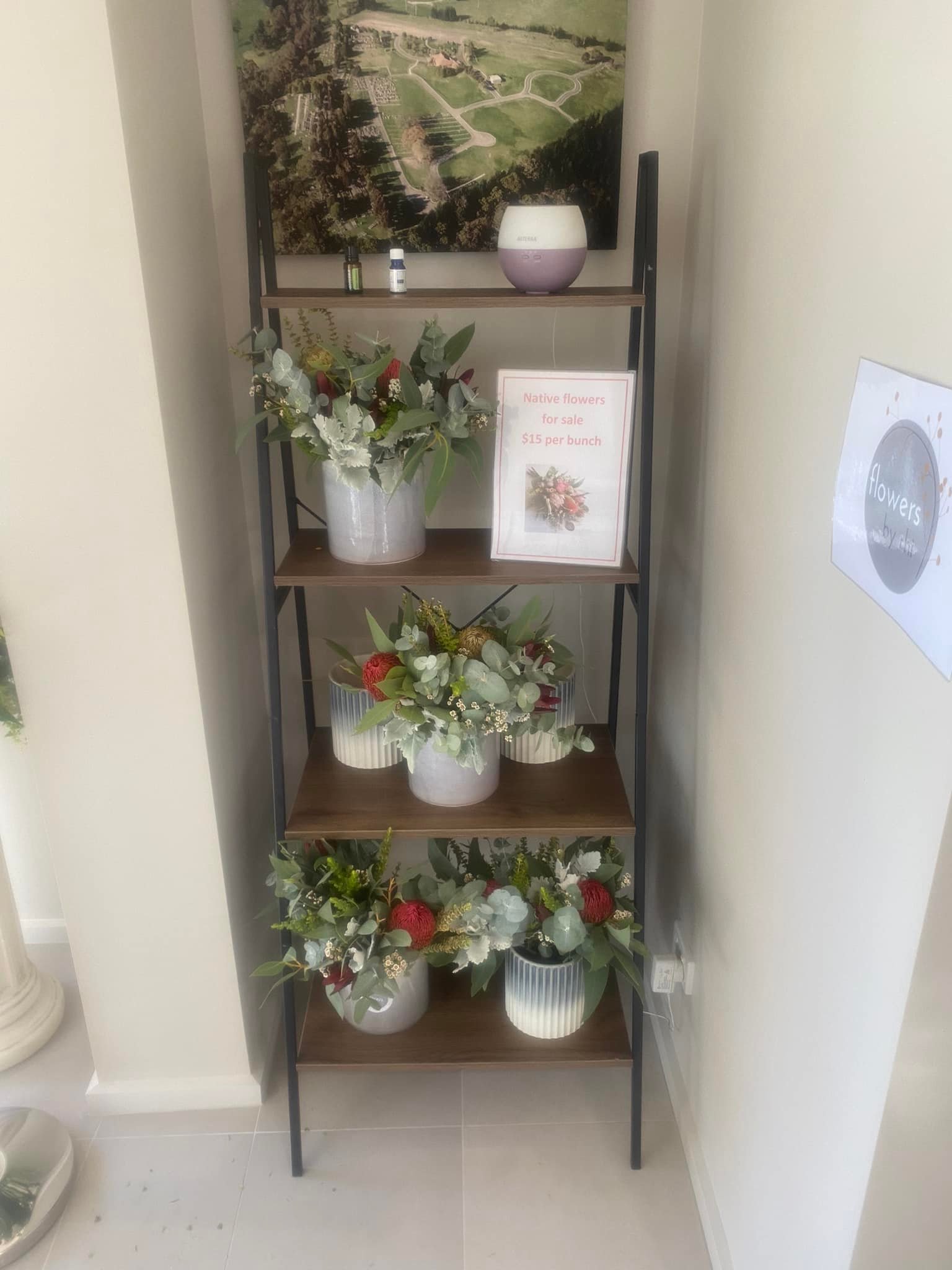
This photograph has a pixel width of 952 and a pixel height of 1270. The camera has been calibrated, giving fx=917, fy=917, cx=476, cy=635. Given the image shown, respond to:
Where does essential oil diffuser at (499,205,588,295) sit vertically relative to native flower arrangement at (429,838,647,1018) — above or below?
above

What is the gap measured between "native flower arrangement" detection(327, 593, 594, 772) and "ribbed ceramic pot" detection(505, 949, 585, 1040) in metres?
0.42

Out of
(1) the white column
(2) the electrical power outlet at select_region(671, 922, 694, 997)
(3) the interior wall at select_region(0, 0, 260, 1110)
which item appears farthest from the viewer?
(1) the white column

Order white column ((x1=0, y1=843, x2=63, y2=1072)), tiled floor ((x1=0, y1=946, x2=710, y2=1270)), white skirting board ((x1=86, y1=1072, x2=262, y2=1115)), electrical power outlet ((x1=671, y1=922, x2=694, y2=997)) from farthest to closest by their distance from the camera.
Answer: white column ((x1=0, y1=843, x2=63, y2=1072)) < white skirting board ((x1=86, y1=1072, x2=262, y2=1115)) < electrical power outlet ((x1=671, y1=922, x2=694, y2=997)) < tiled floor ((x1=0, y1=946, x2=710, y2=1270))

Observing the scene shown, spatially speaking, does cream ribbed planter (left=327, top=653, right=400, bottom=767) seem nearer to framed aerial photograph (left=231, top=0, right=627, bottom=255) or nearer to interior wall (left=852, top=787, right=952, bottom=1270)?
framed aerial photograph (left=231, top=0, right=627, bottom=255)

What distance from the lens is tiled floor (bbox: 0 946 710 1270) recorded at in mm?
1532

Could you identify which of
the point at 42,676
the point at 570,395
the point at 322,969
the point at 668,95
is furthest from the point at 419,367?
the point at 322,969

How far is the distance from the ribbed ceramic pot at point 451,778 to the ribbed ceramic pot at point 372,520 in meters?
0.32

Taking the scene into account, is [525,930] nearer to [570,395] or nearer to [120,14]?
[570,395]

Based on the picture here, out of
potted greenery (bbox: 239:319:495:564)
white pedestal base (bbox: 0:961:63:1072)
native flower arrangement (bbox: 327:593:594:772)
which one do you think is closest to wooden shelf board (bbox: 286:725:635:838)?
native flower arrangement (bbox: 327:593:594:772)

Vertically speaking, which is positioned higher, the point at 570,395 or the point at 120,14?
the point at 120,14

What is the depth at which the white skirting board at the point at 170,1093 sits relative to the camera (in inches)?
70.1

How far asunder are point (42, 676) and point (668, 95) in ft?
4.50

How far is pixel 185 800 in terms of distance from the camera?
5.08ft


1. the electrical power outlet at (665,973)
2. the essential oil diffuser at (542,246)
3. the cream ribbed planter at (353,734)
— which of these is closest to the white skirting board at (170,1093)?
the cream ribbed planter at (353,734)
